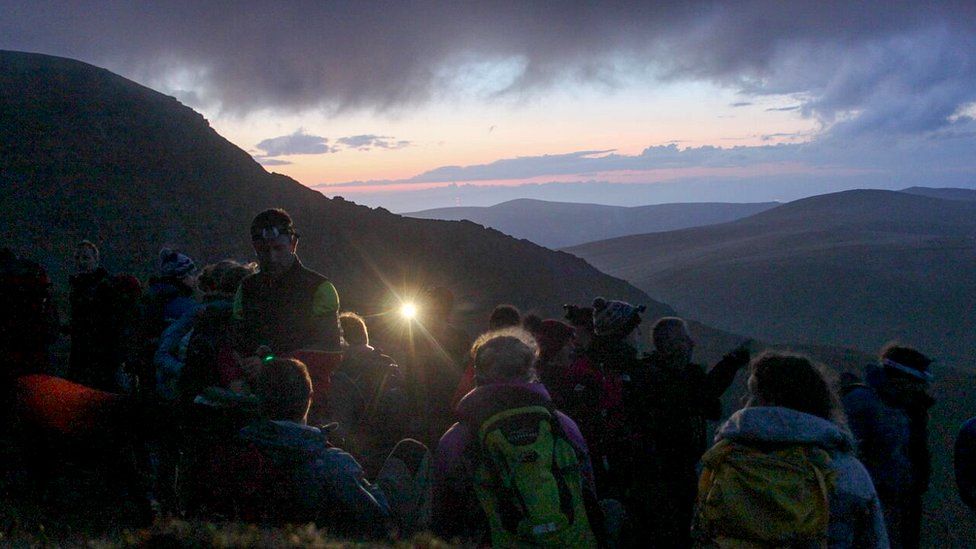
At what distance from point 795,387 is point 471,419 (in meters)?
1.34

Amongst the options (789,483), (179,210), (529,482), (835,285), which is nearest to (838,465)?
(789,483)

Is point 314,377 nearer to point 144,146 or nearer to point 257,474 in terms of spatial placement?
point 257,474

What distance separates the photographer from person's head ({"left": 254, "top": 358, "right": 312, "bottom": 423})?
9.34 feet

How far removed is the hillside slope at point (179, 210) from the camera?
24547 mm

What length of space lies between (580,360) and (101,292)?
3926mm

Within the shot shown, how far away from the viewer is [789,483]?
256cm

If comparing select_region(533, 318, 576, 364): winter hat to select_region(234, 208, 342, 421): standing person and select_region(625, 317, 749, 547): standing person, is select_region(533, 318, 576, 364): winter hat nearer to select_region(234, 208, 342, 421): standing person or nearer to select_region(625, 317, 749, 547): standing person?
select_region(625, 317, 749, 547): standing person

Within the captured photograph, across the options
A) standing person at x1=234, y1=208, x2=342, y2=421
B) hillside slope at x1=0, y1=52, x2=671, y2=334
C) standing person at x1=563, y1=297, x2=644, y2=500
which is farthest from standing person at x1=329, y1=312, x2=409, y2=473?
hillside slope at x1=0, y1=52, x2=671, y2=334

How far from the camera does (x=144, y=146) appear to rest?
1187 inches

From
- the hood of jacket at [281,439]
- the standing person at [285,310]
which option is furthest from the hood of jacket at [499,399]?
the standing person at [285,310]

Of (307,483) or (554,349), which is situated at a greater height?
(554,349)

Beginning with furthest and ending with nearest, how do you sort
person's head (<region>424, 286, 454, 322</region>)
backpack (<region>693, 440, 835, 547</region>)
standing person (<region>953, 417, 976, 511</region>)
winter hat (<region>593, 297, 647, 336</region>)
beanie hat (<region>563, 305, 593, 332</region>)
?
person's head (<region>424, 286, 454, 322</region>) → beanie hat (<region>563, 305, 593, 332</region>) → winter hat (<region>593, 297, 647, 336</region>) → standing person (<region>953, 417, 976, 511</region>) → backpack (<region>693, 440, 835, 547</region>)

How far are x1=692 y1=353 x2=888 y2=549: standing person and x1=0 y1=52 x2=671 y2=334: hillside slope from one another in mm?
19839

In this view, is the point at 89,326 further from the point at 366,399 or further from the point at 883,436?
the point at 883,436
